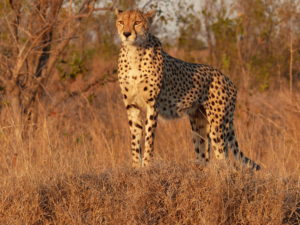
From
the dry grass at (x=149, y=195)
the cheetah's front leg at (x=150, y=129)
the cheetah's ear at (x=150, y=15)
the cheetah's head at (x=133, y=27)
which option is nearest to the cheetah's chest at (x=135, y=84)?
the cheetah's front leg at (x=150, y=129)

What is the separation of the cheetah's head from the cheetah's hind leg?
109 cm

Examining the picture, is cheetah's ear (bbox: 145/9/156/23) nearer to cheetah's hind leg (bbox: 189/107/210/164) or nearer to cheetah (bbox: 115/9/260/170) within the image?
cheetah (bbox: 115/9/260/170)

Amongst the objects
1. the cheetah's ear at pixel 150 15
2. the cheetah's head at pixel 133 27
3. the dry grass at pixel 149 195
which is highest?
the cheetah's ear at pixel 150 15

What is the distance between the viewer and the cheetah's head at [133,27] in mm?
4938

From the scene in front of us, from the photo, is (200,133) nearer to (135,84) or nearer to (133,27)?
A: (135,84)

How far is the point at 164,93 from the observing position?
5.44 meters

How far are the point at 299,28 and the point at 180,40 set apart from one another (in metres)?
2.21

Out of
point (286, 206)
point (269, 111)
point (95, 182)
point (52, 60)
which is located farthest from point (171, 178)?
point (269, 111)

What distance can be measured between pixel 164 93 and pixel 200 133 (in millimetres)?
671

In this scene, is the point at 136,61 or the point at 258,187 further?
the point at 136,61

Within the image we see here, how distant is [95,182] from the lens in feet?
13.3

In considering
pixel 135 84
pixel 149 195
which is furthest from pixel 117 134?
→ pixel 149 195

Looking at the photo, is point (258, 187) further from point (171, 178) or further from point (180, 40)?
point (180, 40)

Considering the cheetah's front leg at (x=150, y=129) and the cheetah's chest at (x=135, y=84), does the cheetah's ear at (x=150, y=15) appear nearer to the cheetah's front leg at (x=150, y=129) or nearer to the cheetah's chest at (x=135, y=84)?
the cheetah's chest at (x=135, y=84)
